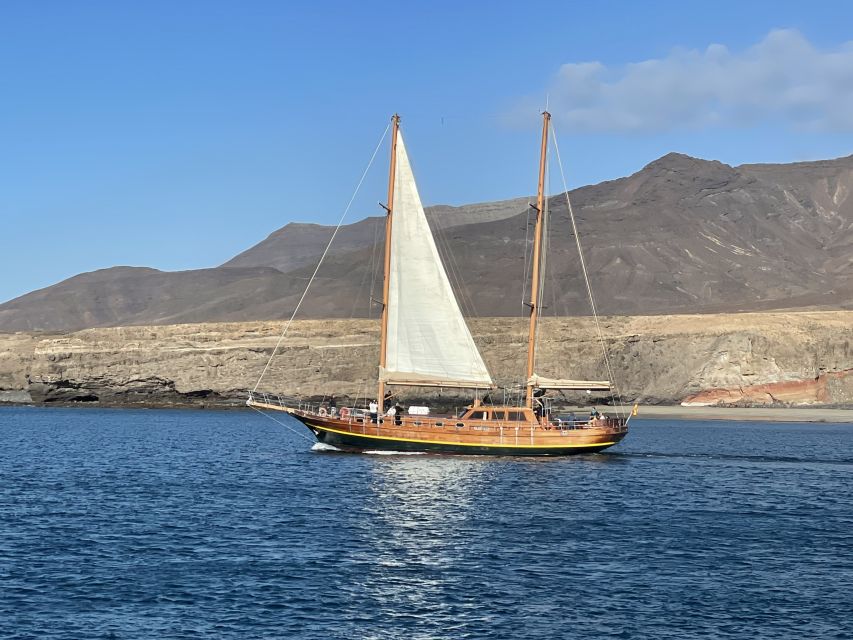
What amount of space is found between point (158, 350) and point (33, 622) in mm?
116807

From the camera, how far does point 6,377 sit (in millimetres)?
150000

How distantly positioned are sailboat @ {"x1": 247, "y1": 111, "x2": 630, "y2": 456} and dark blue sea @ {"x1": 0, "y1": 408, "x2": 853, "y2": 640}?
144cm

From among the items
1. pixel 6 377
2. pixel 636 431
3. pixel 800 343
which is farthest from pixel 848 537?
pixel 6 377

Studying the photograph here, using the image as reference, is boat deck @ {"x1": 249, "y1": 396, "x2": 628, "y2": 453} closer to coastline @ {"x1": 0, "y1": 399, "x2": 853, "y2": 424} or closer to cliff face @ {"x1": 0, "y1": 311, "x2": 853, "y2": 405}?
coastline @ {"x1": 0, "y1": 399, "x2": 853, "y2": 424}

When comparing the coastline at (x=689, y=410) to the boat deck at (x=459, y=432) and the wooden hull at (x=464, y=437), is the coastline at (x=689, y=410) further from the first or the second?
the wooden hull at (x=464, y=437)

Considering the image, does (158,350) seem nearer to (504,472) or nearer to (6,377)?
(6,377)

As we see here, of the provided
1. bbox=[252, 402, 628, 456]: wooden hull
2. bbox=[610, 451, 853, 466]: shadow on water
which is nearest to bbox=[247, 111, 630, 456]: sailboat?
bbox=[252, 402, 628, 456]: wooden hull

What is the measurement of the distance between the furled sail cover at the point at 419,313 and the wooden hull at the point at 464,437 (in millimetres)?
2737

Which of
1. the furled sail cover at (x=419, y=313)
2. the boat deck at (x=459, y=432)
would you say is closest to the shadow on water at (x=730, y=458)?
the boat deck at (x=459, y=432)

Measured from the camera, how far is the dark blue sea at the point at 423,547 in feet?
104

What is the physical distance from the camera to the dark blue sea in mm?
31625

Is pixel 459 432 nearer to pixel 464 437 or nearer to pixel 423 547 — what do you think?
pixel 464 437

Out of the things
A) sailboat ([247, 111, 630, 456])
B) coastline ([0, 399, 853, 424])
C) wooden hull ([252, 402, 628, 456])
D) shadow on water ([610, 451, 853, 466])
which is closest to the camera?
wooden hull ([252, 402, 628, 456])

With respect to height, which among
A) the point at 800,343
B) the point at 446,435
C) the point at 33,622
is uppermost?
the point at 800,343
